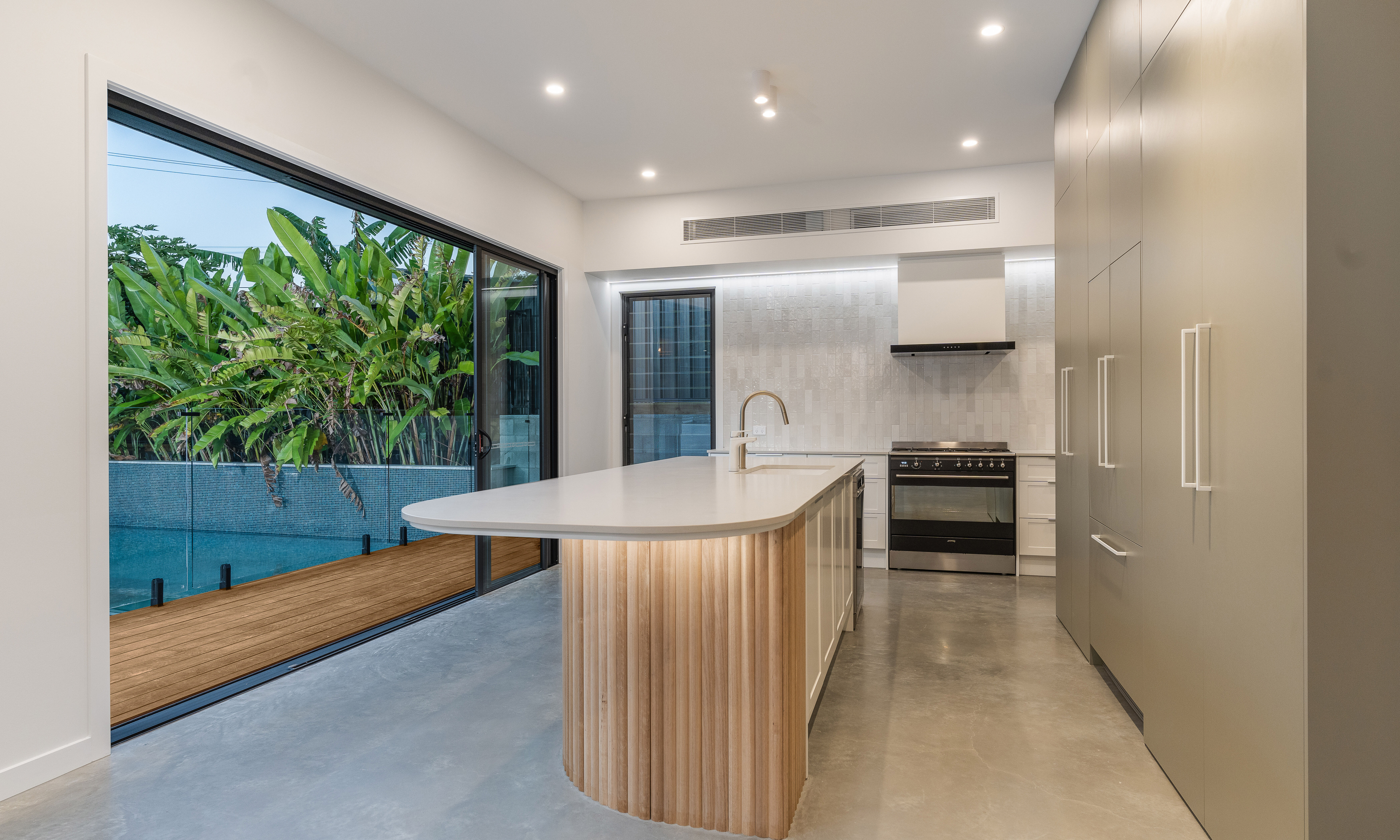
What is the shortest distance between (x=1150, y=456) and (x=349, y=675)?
339cm

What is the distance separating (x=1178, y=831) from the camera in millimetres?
1925

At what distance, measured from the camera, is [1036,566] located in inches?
209

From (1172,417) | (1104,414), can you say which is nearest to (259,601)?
(1104,414)

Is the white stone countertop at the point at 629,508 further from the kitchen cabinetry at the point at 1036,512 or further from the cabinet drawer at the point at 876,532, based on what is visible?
the kitchen cabinetry at the point at 1036,512

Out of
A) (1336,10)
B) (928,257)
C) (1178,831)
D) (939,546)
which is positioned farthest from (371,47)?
(939,546)

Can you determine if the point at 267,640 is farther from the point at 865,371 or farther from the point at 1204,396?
the point at 865,371

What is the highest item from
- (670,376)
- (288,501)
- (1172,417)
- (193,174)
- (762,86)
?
(762,86)

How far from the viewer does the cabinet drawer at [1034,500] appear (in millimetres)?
5230

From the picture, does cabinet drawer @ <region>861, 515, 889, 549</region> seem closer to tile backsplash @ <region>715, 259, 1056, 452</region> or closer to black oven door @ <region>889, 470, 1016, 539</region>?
black oven door @ <region>889, 470, 1016, 539</region>

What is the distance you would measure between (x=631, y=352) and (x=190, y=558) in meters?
3.78

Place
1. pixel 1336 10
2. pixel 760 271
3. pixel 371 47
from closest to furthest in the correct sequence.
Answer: pixel 1336 10
pixel 371 47
pixel 760 271

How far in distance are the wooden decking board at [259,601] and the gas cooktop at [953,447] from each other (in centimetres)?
350

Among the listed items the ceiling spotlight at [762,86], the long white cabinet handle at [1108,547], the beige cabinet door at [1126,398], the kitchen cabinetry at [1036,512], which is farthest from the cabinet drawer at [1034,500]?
the ceiling spotlight at [762,86]

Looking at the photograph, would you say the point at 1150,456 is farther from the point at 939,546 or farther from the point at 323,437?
the point at 323,437
